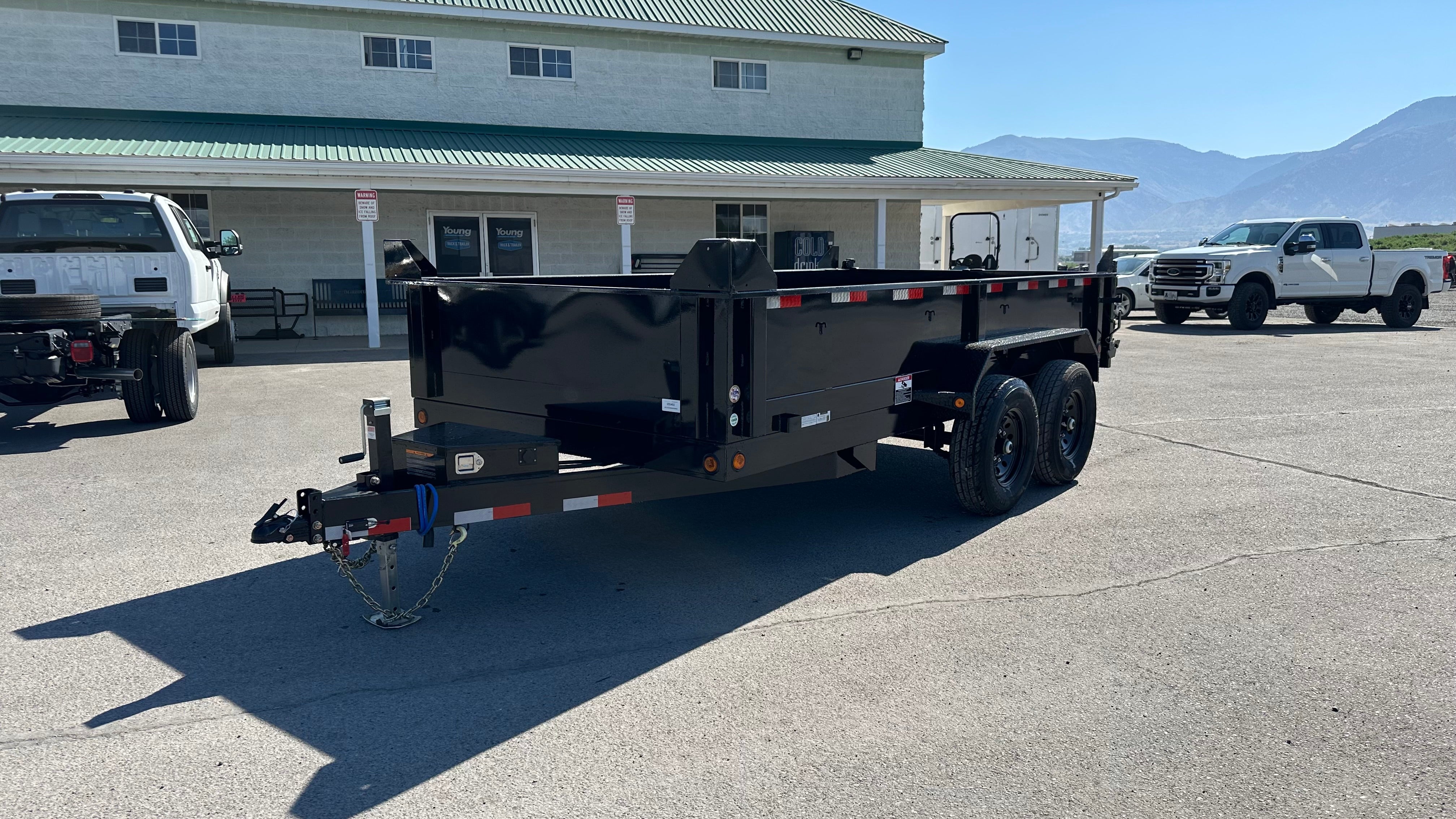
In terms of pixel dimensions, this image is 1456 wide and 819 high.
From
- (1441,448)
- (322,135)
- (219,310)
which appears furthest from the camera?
(322,135)

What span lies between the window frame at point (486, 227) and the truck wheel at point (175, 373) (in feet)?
32.5

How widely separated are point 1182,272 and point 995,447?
1619 cm

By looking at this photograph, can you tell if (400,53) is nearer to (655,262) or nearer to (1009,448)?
(655,262)

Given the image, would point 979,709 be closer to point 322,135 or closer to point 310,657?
point 310,657

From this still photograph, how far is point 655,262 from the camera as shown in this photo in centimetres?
2120

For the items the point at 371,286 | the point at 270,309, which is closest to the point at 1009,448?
the point at 371,286

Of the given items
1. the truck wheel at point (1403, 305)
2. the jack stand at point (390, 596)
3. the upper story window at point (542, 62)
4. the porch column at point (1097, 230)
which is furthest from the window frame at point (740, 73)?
the jack stand at point (390, 596)

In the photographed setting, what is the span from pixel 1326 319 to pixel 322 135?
20272mm

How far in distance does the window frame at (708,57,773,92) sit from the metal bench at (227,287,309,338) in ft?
30.6

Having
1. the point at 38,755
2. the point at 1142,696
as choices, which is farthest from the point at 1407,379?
the point at 38,755

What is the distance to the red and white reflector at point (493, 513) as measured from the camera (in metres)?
4.38

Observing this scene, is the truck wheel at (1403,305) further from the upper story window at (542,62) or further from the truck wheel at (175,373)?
the truck wheel at (175,373)

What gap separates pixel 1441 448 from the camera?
28.0ft

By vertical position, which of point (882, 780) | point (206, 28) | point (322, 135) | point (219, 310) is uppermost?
point (206, 28)
